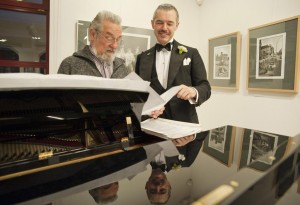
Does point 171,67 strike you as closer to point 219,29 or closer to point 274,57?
point 274,57

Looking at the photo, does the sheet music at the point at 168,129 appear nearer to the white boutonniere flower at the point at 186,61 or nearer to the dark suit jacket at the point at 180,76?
the dark suit jacket at the point at 180,76

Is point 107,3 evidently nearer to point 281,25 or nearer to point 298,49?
point 281,25

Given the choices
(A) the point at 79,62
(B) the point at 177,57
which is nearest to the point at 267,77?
(B) the point at 177,57

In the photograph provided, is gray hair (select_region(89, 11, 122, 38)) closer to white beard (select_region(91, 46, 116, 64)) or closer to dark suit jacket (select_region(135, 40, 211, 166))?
white beard (select_region(91, 46, 116, 64))

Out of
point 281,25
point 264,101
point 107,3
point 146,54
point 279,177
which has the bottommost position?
point 279,177

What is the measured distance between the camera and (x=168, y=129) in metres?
1.17

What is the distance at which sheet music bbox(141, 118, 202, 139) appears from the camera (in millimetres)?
1038

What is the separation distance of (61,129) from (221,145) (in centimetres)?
66

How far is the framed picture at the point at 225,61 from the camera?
268 centimetres

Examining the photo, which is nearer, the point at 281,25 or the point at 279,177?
the point at 279,177

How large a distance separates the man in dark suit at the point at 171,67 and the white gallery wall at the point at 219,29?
970mm

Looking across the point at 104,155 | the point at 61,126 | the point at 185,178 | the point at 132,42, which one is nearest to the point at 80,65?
the point at 61,126

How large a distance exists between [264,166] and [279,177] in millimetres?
104

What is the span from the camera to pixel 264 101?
2.40 metres
